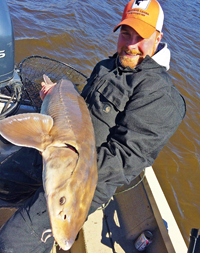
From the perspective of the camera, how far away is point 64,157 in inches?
65.1

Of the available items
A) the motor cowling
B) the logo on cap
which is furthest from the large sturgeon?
the motor cowling

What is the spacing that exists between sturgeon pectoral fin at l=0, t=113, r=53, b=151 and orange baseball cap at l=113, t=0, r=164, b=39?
57.8 inches

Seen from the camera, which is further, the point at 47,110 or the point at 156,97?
the point at 47,110

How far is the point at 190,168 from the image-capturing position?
5000 millimetres

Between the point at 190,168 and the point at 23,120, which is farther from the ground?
the point at 23,120

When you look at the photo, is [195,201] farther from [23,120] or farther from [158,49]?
[23,120]

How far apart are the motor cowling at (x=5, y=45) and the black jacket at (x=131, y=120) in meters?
1.68

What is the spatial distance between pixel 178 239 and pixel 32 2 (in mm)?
10422

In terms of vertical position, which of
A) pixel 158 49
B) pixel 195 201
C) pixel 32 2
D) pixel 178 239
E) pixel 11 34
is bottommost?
pixel 195 201

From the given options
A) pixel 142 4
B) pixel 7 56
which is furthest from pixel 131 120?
pixel 7 56

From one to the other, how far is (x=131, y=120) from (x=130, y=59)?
88 cm

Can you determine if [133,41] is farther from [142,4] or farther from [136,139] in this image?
[136,139]

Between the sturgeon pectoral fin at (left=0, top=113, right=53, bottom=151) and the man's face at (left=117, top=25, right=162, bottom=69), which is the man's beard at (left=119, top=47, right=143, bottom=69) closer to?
the man's face at (left=117, top=25, right=162, bottom=69)

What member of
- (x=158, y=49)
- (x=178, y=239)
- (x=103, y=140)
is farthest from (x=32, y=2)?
(x=178, y=239)
